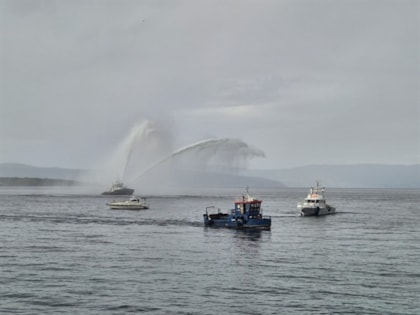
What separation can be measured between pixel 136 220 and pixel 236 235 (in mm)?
37371

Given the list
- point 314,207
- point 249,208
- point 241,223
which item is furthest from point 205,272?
point 314,207

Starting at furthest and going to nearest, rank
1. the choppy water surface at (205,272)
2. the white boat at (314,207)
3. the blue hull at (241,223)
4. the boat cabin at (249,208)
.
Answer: the white boat at (314,207), the boat cabin at (249,208), the blue hull at (241,223), the choppy water surface at (205,272)

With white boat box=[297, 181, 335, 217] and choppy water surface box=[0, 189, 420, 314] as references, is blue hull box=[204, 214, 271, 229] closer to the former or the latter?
choppy water surface box=[0, 189, 420, 314]

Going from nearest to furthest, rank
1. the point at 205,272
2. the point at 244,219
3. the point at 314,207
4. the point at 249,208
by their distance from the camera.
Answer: the point at 205,272 → the point at 244,219 → the point at 249,208 → the point at 314,207

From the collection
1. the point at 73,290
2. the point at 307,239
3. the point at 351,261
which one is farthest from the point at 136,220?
the point at 73,290

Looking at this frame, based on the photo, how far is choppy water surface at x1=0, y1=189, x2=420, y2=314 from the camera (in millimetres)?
43531

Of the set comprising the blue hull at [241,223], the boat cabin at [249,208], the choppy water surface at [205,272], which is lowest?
the choppy water surface at [205,272]

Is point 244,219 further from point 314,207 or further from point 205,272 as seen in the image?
point 314,207

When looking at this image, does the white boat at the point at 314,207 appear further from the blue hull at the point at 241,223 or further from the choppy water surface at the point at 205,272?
the choppy water surface at the point at 205,272

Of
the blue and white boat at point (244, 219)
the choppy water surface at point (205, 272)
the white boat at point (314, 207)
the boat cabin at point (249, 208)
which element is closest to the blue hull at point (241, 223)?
the blue and white boat at point (244, 219)

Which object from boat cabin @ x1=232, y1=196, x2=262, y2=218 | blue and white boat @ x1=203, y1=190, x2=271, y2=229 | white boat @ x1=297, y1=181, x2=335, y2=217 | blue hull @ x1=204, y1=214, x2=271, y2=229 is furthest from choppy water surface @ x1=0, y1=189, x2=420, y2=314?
white boat @ x1=297, y1=181, x2=335, y2=217

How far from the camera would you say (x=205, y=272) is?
57.2 metres

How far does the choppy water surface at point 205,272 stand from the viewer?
43.5 m

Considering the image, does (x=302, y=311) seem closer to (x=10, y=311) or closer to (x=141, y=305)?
(x=141, y=305)
